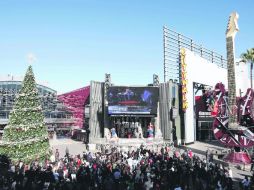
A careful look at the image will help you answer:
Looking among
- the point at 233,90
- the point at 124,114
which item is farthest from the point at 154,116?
the point at 233,90

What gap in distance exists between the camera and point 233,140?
3228cm

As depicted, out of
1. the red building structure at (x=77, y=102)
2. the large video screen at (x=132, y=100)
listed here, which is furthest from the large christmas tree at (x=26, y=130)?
the red building structure at (x=77, y=102)

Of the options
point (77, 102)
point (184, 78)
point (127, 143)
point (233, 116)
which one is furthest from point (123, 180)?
point (77, 102)

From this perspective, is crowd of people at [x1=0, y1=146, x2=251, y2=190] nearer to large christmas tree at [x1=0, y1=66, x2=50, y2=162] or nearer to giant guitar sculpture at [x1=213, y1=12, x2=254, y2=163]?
large christmas tree at [x1=0, y1=66, x2=50, y2=162]

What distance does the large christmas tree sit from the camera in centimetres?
2772

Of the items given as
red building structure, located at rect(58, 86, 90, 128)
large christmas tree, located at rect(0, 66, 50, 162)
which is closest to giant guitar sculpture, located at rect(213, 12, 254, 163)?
large christmas tree, located at rect(0, 66, 50, 162)

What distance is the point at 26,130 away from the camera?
28.2 m

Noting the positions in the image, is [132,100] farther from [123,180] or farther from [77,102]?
[123,180]

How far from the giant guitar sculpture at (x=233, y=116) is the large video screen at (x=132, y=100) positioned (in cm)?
1257

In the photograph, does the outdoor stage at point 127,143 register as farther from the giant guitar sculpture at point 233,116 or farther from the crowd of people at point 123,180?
the crowd of people at point 123,180

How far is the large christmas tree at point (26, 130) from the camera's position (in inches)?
1091

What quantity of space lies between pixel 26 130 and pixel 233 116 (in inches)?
814

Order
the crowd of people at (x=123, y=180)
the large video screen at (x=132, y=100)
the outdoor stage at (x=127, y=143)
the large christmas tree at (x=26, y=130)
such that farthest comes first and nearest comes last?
1. the large video screen at (x=132, y=100)
2. the outdoor stage at (x=127, y=143)
3. the large christmas tree at (x=26, y=130)
4. the crowd of people at (x=123, y=180)

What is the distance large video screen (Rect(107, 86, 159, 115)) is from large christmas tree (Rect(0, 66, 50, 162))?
16.4 metres
